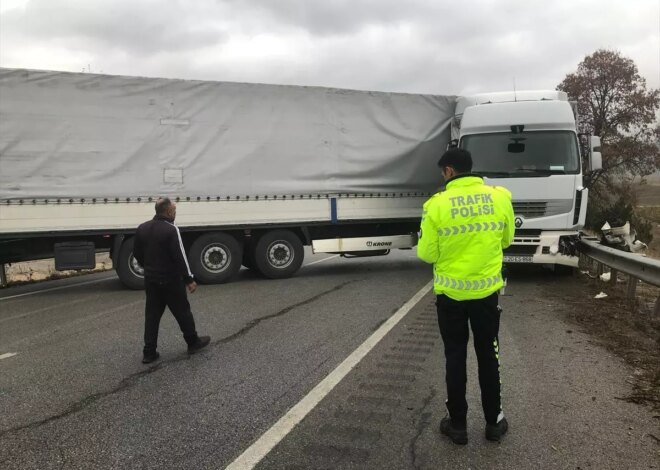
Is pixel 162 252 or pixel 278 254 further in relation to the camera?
pixel 278 254

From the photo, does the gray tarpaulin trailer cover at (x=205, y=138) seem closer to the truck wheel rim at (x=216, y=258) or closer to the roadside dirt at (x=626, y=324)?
the truck wheel rim at (x=216, y=258)

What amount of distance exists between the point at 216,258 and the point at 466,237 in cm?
732

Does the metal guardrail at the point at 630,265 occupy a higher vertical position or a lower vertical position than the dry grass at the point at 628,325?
higher

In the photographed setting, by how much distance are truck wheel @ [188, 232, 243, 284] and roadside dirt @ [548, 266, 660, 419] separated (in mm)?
5637

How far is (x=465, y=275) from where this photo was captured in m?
3.45

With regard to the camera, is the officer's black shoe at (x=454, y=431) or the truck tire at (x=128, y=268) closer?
the officer's black shoe at (x=454, y=431)

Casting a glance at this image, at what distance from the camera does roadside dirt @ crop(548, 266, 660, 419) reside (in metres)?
4.52

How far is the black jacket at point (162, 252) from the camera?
214 inches

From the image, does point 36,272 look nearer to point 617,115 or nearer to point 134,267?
point 134,267

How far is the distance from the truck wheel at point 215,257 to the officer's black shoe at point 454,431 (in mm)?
7135

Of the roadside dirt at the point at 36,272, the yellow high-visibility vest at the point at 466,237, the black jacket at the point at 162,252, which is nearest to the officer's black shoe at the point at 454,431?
the yellow high-visibility vest at the point at 466,237

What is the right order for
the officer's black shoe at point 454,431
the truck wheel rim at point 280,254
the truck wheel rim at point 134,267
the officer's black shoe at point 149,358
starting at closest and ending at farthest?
the officer's black shoe at point 454,431
the officer's black shoe at point 149,358
the truck wheel rim at point 134,267
the truck wheel rim at point 280,254

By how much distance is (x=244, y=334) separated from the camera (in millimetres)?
6305

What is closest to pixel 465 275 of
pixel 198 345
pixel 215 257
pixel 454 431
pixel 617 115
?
pixel 454 431
